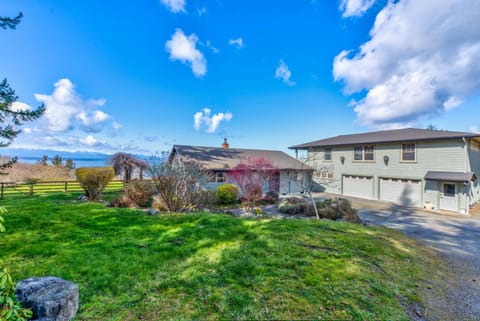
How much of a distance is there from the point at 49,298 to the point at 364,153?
67.7ft

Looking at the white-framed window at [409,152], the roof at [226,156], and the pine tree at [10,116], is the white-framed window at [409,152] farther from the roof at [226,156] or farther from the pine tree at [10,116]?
the pine tree at [10,116]

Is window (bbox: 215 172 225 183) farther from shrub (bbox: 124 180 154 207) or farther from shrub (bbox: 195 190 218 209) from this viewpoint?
shrub (bbox: 124 180 154 207)

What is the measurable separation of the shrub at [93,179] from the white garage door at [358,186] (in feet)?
Result: 65.0

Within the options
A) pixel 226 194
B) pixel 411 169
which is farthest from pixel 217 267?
pixel 411 169

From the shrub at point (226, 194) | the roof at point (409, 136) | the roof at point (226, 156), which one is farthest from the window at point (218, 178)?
the roof at point (409, 136)

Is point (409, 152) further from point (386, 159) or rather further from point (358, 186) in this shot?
point (358, 186)

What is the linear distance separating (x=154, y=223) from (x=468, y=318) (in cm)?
784

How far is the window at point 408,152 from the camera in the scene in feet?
49.4

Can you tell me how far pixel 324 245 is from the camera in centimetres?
561

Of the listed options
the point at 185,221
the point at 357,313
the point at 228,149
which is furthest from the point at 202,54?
the point at 357,313

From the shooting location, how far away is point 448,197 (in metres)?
13.3

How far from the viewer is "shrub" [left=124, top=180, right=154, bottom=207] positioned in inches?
455

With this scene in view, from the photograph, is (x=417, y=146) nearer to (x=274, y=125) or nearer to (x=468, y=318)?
(x=274, y=125)

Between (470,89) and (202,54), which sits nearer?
(202,54)
